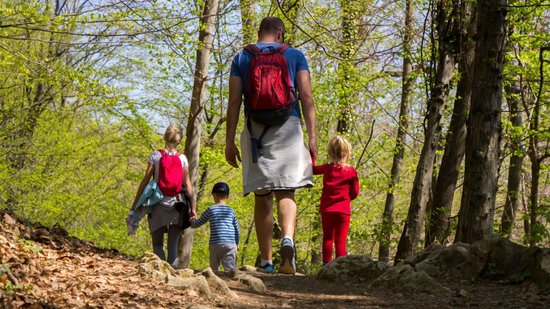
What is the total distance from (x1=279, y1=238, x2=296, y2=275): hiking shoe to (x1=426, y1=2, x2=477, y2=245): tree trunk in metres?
4.65

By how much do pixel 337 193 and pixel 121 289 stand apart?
13.0 ft

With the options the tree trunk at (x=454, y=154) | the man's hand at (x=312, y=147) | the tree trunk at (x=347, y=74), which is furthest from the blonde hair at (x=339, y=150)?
the tree trunk at (x=347, y=74)

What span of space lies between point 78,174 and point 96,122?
12.5 ft

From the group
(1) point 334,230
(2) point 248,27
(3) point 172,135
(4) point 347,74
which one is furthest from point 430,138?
(4) point 347,74

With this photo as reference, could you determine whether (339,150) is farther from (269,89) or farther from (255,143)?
(269,89)

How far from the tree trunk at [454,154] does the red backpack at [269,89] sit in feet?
17.3

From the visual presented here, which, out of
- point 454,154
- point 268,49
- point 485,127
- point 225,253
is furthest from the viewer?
point 454,154

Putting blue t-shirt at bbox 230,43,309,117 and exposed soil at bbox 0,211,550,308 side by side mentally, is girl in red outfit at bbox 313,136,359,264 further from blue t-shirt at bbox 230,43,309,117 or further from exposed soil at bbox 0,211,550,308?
blue t-shirt at bbox 230,43,309,117

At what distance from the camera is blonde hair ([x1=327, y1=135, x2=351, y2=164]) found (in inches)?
303

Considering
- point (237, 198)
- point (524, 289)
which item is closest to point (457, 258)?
point (524, 289)

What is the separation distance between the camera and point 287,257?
19.4 ft

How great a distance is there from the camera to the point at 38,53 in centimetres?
2192

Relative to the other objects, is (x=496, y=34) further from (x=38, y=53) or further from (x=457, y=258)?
(x=38, y=53)

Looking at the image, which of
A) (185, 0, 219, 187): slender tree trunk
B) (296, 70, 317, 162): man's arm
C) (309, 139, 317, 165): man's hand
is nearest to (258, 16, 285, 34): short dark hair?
(296, 70, 317, 162): man's arm
